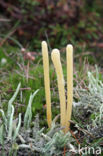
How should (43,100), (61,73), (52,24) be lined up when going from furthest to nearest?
1. (52,24)
2. (43,100)
3. (61,73)

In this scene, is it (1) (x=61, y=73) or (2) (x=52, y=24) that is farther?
(2) (x=52, y=24)

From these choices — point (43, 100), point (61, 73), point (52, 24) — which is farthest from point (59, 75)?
point (52, 24)

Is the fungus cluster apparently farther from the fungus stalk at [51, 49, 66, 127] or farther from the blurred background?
the blurred background

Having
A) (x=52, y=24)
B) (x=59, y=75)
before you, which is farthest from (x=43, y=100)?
(x=52, y=24)

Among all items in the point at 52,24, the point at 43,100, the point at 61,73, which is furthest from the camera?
the point at 52,24

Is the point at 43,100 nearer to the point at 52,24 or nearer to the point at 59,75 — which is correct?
the point at 59,75

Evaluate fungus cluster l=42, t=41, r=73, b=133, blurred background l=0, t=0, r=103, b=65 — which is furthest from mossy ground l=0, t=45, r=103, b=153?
blurred background l=0, t=0, r=103, b=65

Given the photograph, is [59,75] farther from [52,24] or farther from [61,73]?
[52,24]

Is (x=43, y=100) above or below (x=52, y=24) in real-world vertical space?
below
